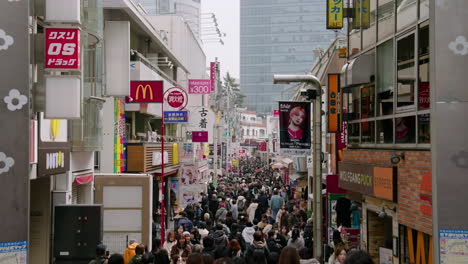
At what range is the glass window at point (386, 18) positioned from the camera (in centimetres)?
1272

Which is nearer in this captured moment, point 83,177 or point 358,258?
point 358,258

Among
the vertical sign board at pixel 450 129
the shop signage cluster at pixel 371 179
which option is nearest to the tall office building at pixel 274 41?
the shop signage cluster at pixel 371 179

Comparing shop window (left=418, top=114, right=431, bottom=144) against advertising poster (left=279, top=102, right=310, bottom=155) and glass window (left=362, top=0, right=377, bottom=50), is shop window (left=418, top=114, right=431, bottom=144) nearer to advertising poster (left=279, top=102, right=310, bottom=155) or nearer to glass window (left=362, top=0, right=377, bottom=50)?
advertising poster (left=279, top=102, right=310, bottom=155)

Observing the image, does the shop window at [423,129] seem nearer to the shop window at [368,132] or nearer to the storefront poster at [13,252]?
the shop window at [368,132]

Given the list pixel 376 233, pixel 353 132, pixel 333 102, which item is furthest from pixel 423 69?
pixel 353 132

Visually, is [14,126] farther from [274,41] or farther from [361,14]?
[274,41]

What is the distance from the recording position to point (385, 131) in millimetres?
13273

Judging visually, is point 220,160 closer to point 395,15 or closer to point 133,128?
point 133,128

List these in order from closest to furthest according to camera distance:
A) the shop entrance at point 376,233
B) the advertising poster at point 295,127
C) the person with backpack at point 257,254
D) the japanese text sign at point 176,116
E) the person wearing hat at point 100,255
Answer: the person with backpack at point 257,254 → the person wearing hat at point 100,255 → the advertising poster at point 295,127 → the shop entrance at point 376,233 → the japanese text sign at point 176,116

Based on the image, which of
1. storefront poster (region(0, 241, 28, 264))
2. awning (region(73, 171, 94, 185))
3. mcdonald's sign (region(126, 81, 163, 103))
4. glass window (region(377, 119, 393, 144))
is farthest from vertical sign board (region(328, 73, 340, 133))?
storefront poster (region(0, 241, 28, 264))

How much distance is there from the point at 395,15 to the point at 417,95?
217 centimetres

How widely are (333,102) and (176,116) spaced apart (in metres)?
11.7

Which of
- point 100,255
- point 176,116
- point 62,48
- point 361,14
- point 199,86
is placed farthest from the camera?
point 199,86

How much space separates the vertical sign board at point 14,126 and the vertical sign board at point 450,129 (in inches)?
167
